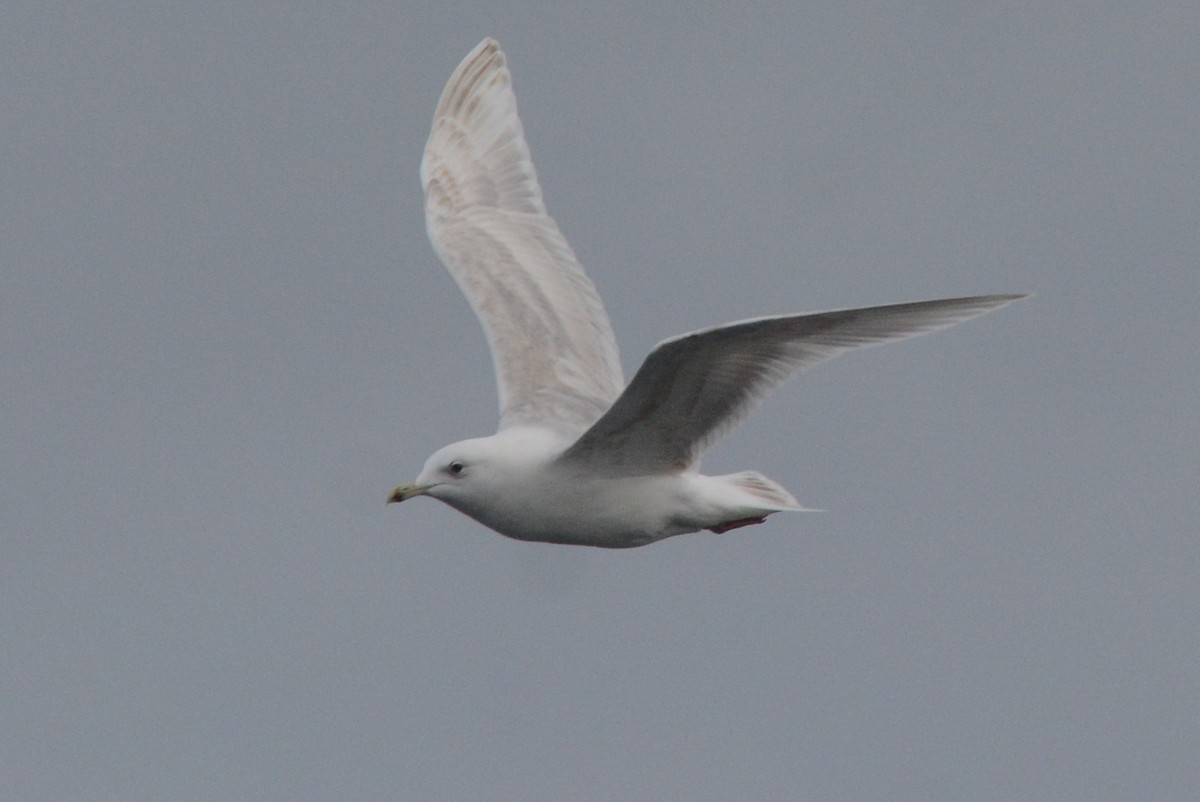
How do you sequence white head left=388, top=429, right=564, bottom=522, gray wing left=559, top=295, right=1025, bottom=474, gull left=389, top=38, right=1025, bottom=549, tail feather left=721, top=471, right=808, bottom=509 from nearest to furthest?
1. gray wing left=559, top=295, right=1025, bottom=474
2. gull left=389, top=38, right=1025, bottom=549
3. white head left=388, top=429, right=564, bottom=522
4. tail feather left=721, top=471, right=808, bottom=509

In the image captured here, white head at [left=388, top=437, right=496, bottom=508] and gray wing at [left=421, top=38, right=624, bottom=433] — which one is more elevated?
gray wing at [left=421, top=38, right=624, bottom=433]

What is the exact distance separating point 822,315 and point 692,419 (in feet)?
4.99

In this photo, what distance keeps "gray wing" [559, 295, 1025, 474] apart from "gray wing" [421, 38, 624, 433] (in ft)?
3.80

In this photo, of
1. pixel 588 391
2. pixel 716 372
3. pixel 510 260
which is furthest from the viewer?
pixel 510 260

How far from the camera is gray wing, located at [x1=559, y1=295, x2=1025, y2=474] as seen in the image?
13.1 metres

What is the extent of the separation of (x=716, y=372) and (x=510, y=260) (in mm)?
4223

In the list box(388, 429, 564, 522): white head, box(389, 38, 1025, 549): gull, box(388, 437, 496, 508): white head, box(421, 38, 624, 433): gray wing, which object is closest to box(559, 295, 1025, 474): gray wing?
box(389, 38, 1025, 549): gull

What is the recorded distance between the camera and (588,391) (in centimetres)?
1625

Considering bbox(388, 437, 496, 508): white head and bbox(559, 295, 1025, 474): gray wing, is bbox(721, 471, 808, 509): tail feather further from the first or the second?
bbox(388, 437, 496, 508): white head

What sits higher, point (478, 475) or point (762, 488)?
point (478, 475)

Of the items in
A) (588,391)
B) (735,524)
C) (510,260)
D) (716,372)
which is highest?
(510,260)

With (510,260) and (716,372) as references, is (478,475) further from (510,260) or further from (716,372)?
(510,260)

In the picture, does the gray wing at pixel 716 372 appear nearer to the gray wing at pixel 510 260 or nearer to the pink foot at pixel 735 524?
the pink foot at pixel 735 524

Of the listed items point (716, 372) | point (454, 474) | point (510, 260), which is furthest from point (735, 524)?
point (510, 260)
